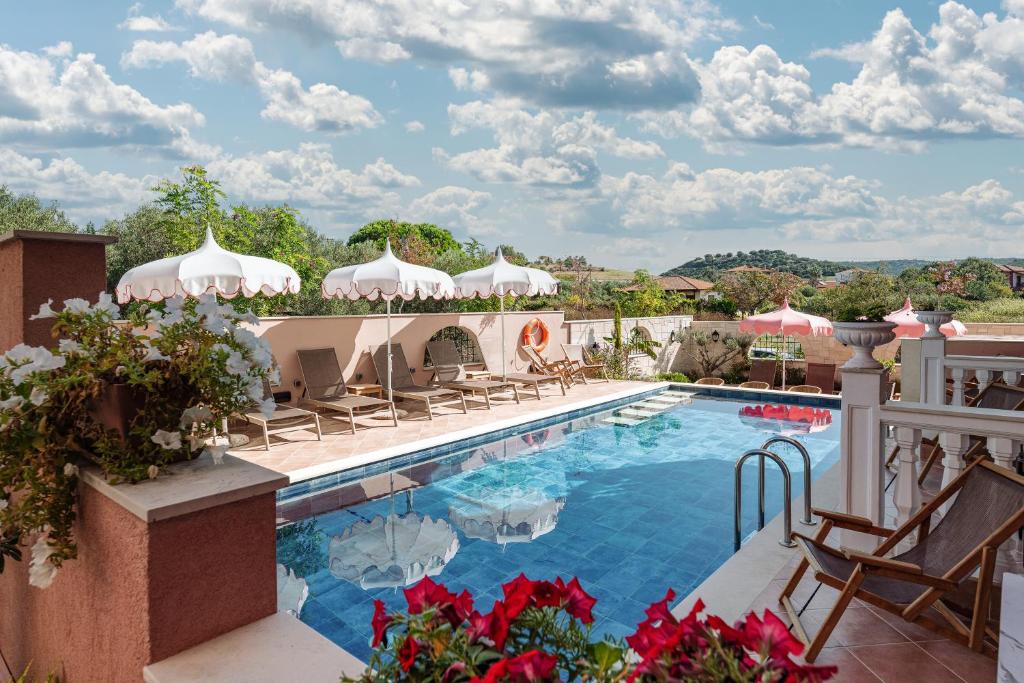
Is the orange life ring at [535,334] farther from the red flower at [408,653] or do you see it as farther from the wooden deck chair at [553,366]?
the red flower at [408,653]

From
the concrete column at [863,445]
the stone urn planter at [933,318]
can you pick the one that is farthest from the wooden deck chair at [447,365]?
the concrete column at [863,445]

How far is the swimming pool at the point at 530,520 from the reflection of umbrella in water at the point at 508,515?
20 millimetres

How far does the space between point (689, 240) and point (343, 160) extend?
3614cm

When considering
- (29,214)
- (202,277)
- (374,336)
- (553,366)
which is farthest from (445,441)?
(29,214)

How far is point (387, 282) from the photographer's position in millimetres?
9828

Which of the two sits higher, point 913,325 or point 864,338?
point 864,338

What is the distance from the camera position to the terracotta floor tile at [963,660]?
2593 millimetres

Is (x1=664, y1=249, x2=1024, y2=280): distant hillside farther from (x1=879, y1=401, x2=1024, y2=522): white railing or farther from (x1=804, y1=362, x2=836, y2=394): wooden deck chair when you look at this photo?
(x1=879, y1=401, x2=1024, y2=522): white railing

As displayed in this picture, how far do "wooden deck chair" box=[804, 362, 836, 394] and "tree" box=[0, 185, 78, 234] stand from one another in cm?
2193

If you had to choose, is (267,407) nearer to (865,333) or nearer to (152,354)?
(152,354)

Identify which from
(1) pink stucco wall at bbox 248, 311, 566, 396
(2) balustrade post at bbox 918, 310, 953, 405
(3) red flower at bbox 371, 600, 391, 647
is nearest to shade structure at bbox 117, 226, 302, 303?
(1) pink stucco wall at bbox 248, 311, 566, 396

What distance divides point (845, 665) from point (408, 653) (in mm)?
2523

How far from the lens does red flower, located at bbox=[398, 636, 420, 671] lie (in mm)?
1076

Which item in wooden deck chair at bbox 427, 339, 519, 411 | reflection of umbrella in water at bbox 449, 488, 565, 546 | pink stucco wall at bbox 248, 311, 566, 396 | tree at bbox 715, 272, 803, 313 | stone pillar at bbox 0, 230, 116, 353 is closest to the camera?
stone pillar at bbox 0, 230, 116, 353
